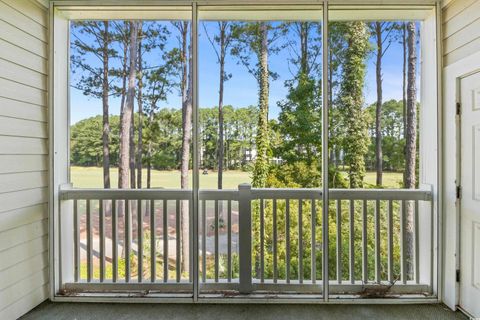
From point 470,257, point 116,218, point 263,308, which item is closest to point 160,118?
point 116,218

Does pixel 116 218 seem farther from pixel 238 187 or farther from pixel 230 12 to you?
pixel 230 12

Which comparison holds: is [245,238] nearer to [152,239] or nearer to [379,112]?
[152,239]

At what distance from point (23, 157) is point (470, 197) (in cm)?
340

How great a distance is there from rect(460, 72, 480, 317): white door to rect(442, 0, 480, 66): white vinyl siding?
21cm

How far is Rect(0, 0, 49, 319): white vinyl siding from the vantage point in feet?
6.07

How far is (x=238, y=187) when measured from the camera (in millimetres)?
2293

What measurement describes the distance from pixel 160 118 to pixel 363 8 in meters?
2.06

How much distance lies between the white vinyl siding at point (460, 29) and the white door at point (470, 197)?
21 centimetres

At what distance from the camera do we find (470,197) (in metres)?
1.94

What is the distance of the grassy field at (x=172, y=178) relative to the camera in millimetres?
2412

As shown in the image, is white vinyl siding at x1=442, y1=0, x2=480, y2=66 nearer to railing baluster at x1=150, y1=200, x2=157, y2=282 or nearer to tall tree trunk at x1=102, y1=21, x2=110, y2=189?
railing baluster at x1=150, y1=200, x2=157, y2=282

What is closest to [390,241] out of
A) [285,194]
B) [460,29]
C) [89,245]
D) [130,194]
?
[285,194]

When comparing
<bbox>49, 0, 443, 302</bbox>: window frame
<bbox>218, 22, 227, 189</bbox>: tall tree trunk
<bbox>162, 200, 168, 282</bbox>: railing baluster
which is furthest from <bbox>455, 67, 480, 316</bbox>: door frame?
<bbox>162, 200, 168, 282</bbox>: railing baluster

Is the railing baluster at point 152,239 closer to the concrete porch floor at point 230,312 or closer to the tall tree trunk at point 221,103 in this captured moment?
the concrete porch floor at point 230,312
